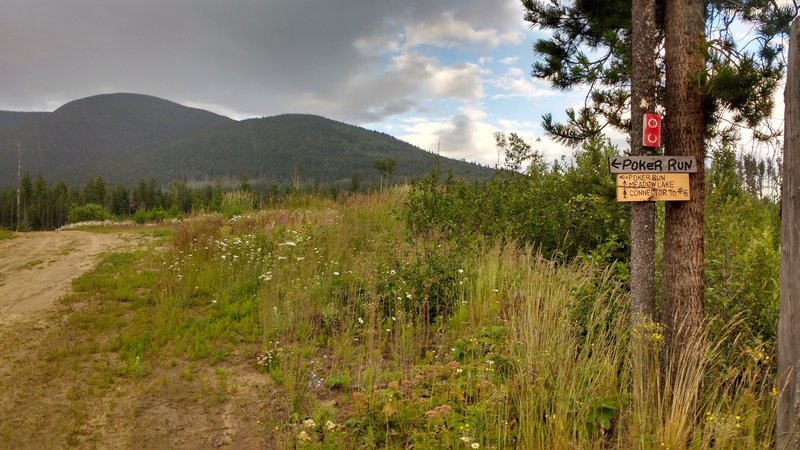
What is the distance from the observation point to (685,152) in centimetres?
362

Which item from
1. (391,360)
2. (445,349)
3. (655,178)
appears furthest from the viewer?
(391,360)

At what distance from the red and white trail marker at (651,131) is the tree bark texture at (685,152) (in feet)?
0.63

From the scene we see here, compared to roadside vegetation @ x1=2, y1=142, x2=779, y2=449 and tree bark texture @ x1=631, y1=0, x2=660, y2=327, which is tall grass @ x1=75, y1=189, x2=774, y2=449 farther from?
tree bark texture @ x1=631, y1=0, x2=660, y2=327

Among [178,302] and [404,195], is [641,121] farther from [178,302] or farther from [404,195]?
[404,195]

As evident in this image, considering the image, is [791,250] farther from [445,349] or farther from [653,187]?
[445,349]

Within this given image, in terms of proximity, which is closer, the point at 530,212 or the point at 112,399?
the point at 112,399

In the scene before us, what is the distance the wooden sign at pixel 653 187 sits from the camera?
11.6 ft

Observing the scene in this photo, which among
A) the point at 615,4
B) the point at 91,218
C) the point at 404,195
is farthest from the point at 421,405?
the point at 91,218

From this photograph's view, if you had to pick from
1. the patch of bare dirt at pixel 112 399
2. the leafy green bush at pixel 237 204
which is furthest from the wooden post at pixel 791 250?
the leafy green bush at pixel 237 204

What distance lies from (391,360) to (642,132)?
3.20 meters

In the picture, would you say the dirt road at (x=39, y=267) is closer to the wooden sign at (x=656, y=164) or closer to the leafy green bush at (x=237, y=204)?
the leafy green bush at (x=237, y=204)

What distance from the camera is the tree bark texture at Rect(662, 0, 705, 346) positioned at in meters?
3.62

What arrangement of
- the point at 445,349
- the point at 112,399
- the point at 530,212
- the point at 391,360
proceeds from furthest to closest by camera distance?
1. the point at 530,212
2. the point at 391,360
3. the point at 445,349
4. the point at 112,399

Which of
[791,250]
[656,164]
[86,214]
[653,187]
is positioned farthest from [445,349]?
[86,214]
